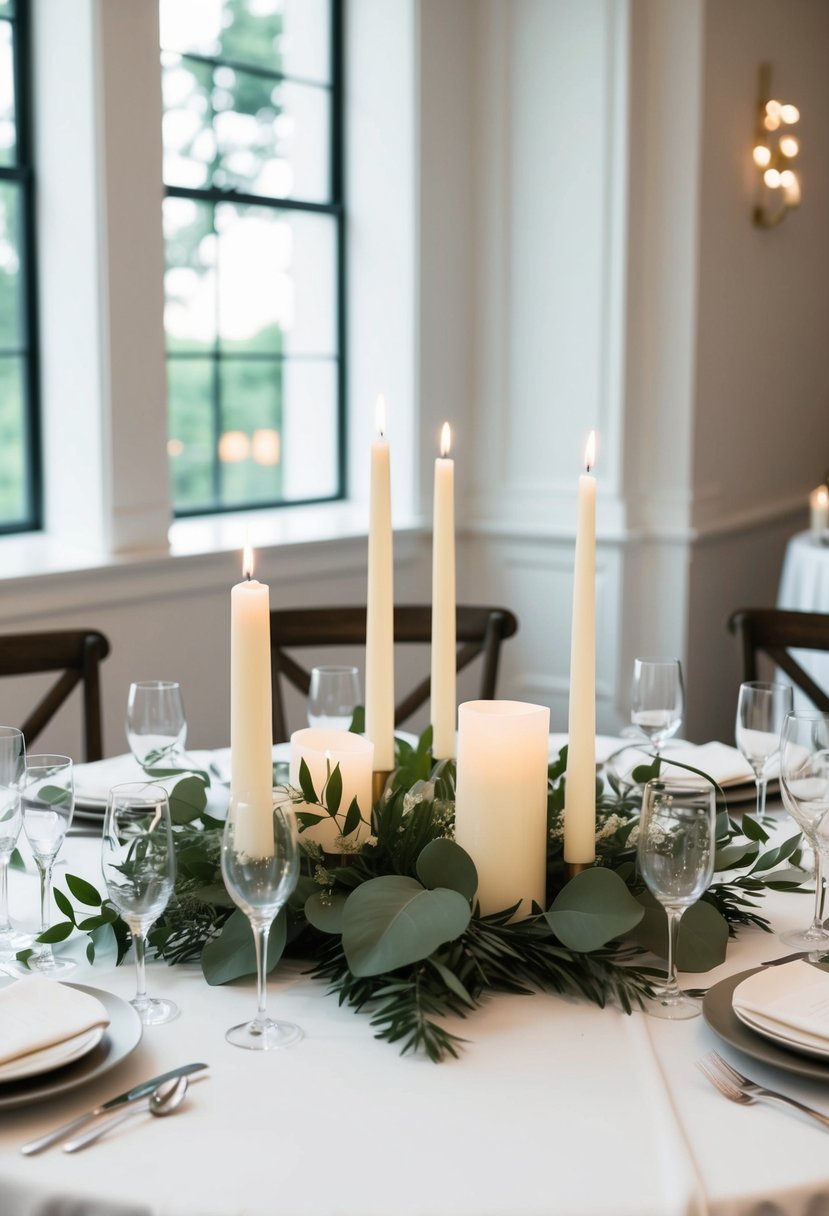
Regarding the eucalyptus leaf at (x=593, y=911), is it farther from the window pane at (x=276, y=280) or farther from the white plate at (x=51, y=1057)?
the window pane at (x=276, y=280)

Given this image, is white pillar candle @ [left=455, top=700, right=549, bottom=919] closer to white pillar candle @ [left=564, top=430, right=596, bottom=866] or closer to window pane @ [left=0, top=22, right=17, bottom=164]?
white pillar candle @ [left=564, top=430, right=596, bottom=866]

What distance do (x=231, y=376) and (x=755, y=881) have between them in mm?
2865

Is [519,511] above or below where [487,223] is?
below

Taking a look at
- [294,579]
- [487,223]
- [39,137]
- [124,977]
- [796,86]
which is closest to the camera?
[124,977]

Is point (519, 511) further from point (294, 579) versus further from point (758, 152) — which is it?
point (758, 152)

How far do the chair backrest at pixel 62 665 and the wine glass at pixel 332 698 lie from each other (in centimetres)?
54

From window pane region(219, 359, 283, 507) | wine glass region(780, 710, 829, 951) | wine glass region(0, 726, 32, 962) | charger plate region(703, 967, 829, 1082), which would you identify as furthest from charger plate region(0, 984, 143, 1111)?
window pane region(219, 359, 283, 507)

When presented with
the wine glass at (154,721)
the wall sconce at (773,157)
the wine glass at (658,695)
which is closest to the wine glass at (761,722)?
the wine glass at (658,695)

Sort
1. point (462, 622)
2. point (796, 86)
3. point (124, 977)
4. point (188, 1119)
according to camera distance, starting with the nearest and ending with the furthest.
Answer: point (188, 1119) < point (124, 977) < point (462, 622) < point (796, 86)

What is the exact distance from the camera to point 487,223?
416 cm

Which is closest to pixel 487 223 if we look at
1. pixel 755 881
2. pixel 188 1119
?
pixel 755 881

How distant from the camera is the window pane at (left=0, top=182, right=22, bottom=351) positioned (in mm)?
3248

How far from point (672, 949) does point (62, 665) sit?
1412mm

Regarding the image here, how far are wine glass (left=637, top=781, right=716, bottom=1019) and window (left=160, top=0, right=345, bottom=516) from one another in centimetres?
282
